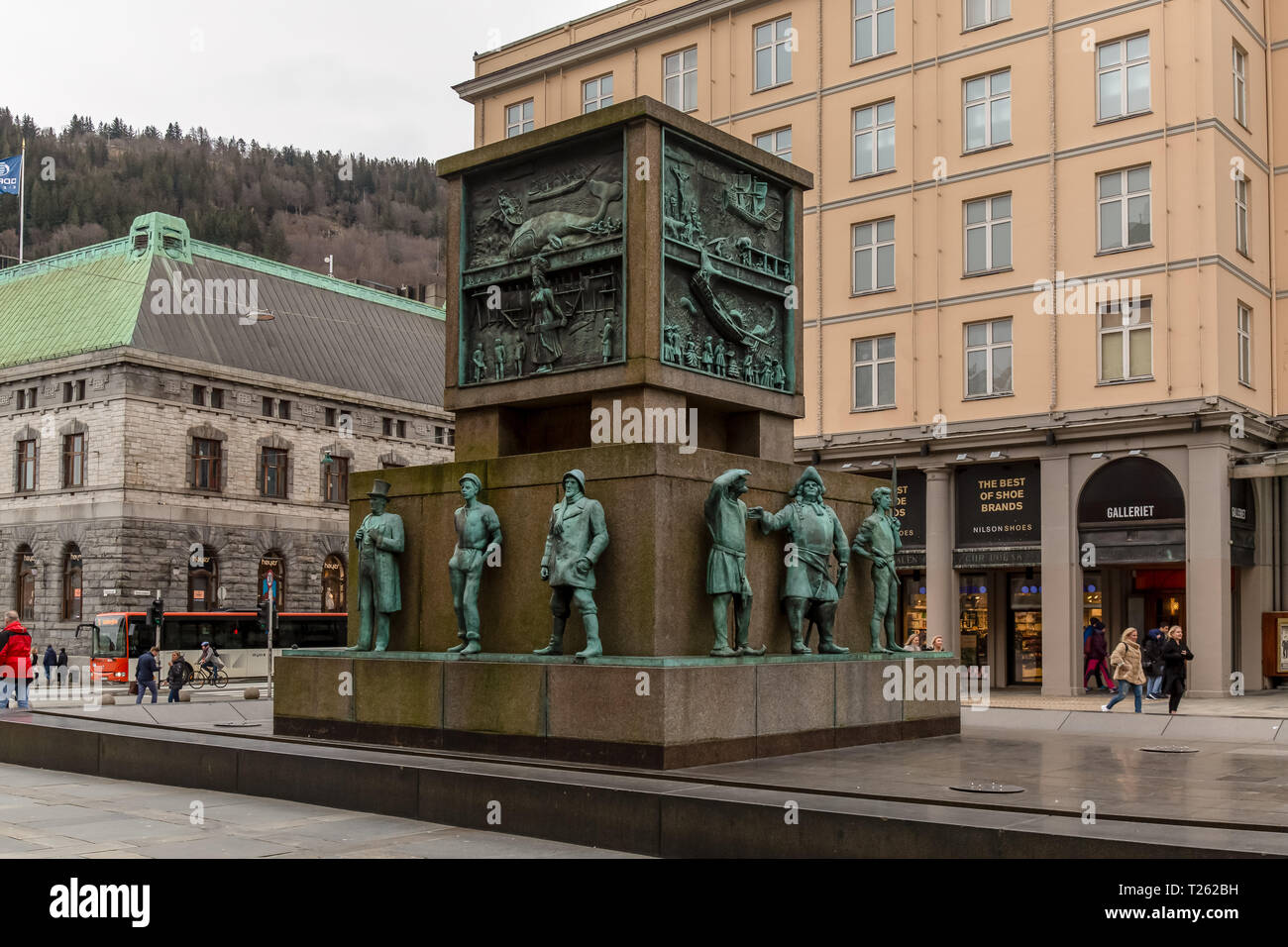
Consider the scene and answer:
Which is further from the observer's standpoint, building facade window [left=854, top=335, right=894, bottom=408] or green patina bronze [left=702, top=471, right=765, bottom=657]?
building facade window [left=854, top=335, right=894, bottom=408]

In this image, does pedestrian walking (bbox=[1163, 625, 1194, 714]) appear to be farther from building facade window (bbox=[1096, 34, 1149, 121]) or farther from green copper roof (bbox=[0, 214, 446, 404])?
green copper roof (bbox=[0, 214, 446, 404])

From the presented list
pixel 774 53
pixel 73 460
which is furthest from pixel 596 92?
pixel 73 460

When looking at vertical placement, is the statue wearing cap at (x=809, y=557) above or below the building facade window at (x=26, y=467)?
below

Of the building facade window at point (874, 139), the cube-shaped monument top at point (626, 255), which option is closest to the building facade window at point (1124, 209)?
the building facade window at point (874, 139)

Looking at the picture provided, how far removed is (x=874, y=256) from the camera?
40.9 metres

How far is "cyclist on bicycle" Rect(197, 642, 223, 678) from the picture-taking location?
2000 inches

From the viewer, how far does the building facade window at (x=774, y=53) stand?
1692 inches

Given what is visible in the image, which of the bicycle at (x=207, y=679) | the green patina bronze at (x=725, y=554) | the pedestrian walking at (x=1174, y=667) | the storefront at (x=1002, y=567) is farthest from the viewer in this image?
the bicycle at (x=207, y=679)

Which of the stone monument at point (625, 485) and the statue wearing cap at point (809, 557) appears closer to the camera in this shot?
the stone monument at point (625, 485)

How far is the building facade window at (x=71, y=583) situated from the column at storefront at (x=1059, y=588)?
4254cm

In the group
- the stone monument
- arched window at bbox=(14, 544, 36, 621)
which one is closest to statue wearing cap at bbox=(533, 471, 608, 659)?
the stone monument

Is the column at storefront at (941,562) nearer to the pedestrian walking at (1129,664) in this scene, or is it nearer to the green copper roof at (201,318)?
the pedestrian walking at (1129,664)

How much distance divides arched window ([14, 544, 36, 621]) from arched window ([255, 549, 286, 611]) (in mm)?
9922
